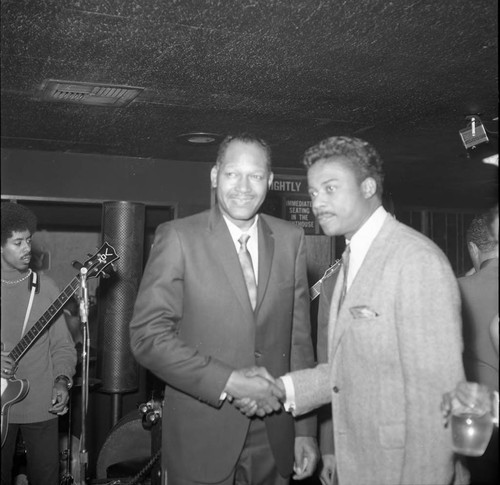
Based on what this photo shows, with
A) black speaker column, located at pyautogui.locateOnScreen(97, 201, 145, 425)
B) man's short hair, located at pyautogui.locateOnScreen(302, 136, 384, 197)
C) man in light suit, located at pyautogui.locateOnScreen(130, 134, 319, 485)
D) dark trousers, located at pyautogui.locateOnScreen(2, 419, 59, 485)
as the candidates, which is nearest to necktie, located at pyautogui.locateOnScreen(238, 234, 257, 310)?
man in light suit, located at pyautogui.locateOnScreen(130, 134, 319, 485)

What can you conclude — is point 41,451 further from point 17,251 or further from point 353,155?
point 353,155

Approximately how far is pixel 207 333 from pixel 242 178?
0.51 m

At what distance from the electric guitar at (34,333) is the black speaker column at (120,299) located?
1037 millimetres

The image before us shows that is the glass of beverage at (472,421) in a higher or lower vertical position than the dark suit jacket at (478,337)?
lower

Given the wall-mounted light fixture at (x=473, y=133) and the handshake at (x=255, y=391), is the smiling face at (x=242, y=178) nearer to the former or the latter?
the handshake at (x=255, y=391)

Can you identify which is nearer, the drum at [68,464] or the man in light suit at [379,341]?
the man in light suit at [379,341]

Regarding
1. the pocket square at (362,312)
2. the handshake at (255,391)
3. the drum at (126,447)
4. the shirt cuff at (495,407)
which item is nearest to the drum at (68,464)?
the drum at (126,447)

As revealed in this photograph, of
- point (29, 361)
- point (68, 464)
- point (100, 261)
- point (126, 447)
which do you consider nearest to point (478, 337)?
point (29, 361)

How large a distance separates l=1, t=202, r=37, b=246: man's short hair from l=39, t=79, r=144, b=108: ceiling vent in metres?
1.35

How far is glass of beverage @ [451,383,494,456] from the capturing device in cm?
131

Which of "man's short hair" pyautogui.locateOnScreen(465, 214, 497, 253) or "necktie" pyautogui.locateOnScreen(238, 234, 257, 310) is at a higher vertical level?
"man's short hair" pyautogui.locateOnScreen(465, 214, 497, 253)

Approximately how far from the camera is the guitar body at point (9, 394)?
1933mm

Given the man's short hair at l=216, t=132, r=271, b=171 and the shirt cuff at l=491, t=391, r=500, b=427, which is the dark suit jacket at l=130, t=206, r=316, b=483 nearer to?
the man's short hair at l=216, t=132, r=271, b=171

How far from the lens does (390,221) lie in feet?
5.74
